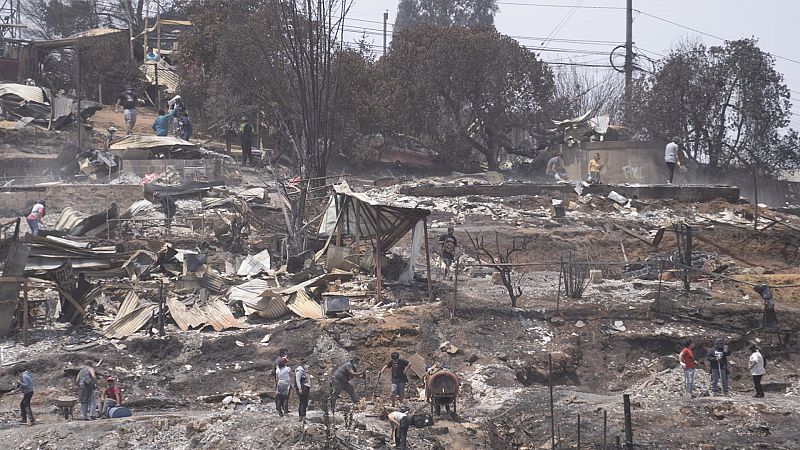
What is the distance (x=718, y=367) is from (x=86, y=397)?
948 centimetres

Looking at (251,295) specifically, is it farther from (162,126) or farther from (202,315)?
(162,126)

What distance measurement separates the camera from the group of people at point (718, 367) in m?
17.4

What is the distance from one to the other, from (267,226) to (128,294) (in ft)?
19.3

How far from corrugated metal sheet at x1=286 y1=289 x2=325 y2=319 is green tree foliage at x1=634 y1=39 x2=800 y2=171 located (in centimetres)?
1858

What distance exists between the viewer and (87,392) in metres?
15.6

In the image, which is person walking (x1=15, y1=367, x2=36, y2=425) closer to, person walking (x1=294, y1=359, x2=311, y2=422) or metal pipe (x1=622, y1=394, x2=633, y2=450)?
person walking (x1=294, y1=359, x2=311, y2=422)

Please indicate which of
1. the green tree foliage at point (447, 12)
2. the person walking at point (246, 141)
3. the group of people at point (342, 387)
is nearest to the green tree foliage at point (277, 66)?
the person walking at point (246, 141)

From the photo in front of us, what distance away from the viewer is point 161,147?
97.8 feet

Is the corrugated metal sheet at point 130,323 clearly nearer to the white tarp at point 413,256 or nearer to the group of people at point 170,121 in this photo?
the white tarp at point 413,256

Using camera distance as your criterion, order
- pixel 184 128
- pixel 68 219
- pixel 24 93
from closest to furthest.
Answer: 1. pixel 68 219
2. pixel 184 128
3. pixel 24 93

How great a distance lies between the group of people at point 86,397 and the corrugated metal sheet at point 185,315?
3090 mm

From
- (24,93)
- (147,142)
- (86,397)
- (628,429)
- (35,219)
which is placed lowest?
(628,429)

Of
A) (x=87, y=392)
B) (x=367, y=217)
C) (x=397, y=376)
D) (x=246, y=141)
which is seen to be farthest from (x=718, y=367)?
(x=246, y=141)

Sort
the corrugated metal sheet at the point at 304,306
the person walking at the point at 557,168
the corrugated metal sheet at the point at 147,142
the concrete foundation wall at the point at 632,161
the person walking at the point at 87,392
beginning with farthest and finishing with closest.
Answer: the person walking at the point at 557,168, the concrete foundation wall at the point at 632,161, the corrugated metal sheet at the point at 147,142, the corrugated metal sheet at the point at 304,306, the person walking at the point at 87,392
